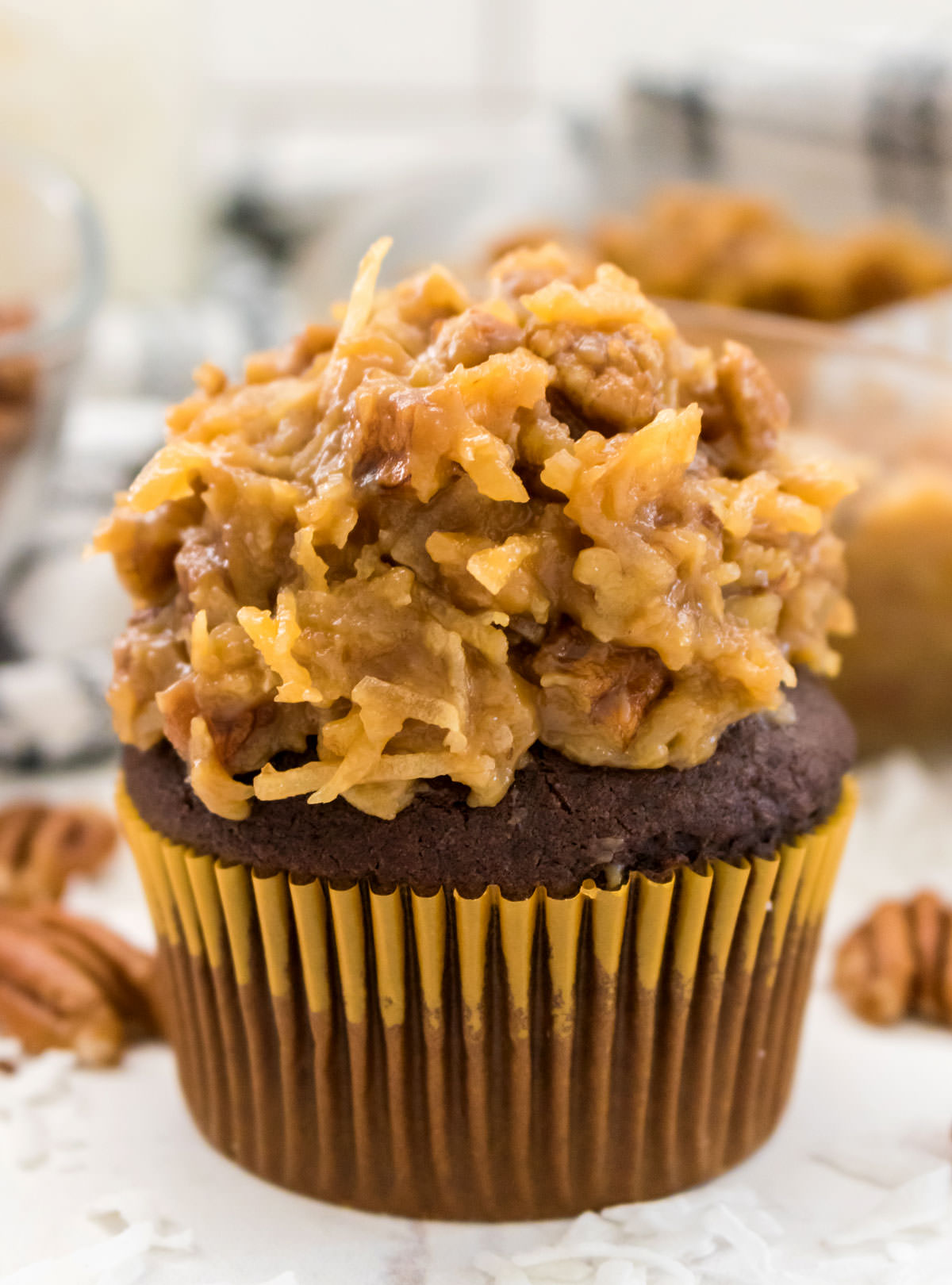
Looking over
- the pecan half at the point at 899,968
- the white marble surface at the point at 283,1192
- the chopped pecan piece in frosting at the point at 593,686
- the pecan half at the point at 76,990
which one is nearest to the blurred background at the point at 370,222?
the pecan half at the point at 899,968

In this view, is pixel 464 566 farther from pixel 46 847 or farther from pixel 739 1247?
pixel 46 847

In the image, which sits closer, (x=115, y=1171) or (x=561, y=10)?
(x=115, y=1171)

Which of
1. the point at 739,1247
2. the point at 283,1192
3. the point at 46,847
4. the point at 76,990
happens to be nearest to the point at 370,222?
the point at 46,847

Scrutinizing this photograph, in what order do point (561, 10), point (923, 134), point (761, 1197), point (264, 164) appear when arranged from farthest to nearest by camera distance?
1. point (561, 10)
2. point (264, 164)
3. point (923, 134)
4. point (761, 1197)

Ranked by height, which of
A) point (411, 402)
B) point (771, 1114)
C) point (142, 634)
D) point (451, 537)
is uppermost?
point (411, 402)

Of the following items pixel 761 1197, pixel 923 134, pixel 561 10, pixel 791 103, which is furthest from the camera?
pixel 561 10

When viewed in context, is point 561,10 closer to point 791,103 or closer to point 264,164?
point 264,164

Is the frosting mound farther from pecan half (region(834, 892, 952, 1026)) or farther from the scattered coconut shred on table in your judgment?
pecan half (region(834, 892, 952, 1026))

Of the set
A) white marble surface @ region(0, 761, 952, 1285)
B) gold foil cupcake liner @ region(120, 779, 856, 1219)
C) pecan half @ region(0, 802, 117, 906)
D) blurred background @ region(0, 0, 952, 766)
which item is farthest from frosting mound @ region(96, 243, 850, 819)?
blurred background @ region(0, 0, 952, 766)

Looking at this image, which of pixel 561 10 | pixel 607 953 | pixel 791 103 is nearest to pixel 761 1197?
pixel 607 953
